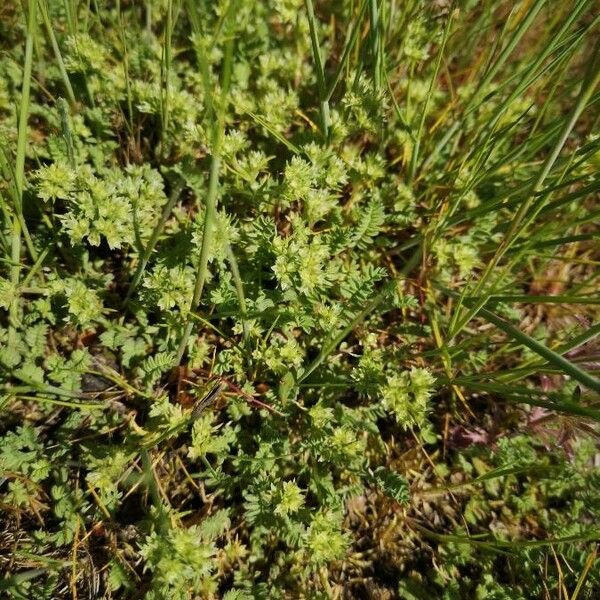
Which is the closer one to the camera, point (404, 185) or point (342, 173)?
point (342, 173)

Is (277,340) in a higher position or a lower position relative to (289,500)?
higher

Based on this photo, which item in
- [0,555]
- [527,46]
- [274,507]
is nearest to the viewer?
[0,555]

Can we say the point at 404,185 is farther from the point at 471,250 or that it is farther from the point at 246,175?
the point at 246,175

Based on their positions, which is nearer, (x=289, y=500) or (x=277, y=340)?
(x=289, y=500)

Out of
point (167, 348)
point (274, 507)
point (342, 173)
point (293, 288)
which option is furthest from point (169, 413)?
point (342, 173)

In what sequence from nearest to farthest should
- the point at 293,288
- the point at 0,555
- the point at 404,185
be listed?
1. the point at 0,555
2. the point at 293,288
3. the point at 404,185

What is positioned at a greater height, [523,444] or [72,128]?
[72,128]

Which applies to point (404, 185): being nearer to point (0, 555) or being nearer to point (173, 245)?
point (173, 245)

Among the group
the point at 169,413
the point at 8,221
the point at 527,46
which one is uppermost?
the point at 527,46
